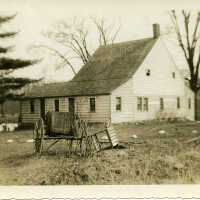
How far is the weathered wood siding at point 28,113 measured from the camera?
22.1m

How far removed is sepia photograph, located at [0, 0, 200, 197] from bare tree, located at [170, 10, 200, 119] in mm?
63

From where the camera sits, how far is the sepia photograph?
28.0 feet

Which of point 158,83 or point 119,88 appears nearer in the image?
point 119,88

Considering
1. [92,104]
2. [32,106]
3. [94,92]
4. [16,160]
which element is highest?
[94,92]

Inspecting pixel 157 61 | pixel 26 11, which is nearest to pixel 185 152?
pixel 26 11

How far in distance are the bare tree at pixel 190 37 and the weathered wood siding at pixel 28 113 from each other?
933 cm

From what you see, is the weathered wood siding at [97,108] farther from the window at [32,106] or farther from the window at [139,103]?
the window at [32,106]

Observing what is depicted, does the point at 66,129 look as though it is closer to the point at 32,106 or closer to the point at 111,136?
the point at 111,136

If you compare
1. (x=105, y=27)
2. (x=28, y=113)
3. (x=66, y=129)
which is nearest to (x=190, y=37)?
(x=105, y=27)

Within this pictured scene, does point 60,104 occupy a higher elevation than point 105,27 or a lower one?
lower

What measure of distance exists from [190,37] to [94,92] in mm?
6003

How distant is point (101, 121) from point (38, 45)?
8630 millimetres

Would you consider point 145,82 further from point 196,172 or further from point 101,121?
point 196,172

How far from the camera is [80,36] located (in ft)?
51.8
